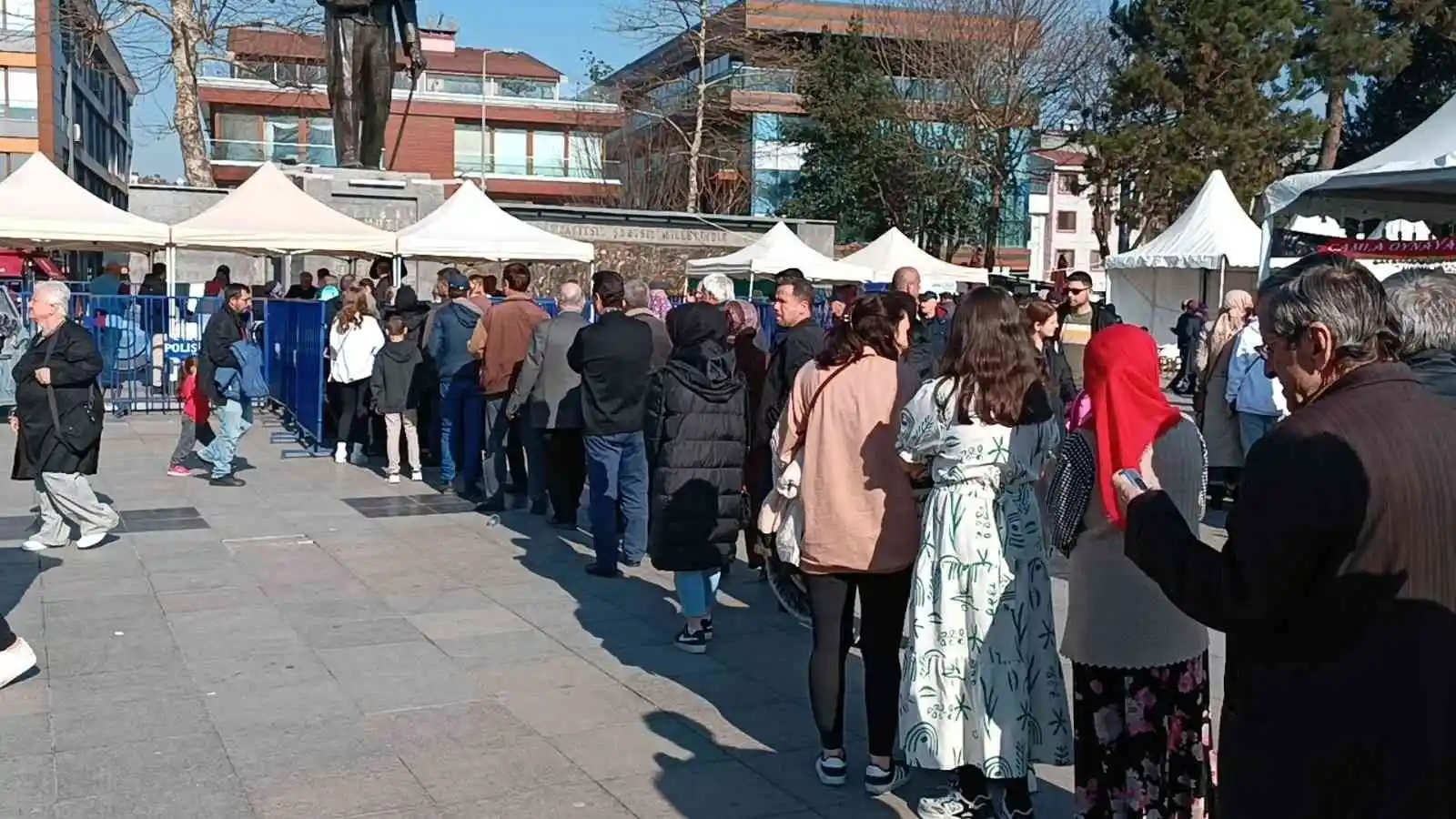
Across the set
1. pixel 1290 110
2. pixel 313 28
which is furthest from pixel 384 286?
pixel 1290 110

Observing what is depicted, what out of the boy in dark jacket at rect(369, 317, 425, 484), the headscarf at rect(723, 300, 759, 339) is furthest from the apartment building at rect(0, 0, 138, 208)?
the headscarf at rect(723, 300, 759, 339)

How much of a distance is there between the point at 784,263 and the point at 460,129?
124ft

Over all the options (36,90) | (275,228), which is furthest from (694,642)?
(36,90)

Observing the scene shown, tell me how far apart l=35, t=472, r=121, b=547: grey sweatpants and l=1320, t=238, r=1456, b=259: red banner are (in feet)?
27.6

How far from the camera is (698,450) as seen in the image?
6.33m

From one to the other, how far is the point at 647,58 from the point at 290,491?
3325 cm

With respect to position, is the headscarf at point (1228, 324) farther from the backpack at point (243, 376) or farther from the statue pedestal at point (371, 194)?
the statue pedestal at point (371, 194)

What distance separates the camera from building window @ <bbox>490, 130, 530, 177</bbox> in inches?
2216

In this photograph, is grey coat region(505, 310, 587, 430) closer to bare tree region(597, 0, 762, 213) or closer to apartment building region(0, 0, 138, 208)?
bare tree region(597, 0, 762, 213)

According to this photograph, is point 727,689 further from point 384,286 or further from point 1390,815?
point 384,286

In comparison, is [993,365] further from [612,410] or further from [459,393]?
[459,393]

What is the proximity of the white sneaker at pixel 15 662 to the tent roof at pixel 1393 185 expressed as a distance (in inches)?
306

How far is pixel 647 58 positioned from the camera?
4216 centimetres

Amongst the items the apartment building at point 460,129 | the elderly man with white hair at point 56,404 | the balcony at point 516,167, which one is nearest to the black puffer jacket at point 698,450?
the elderly man with white hair at point 56,404
